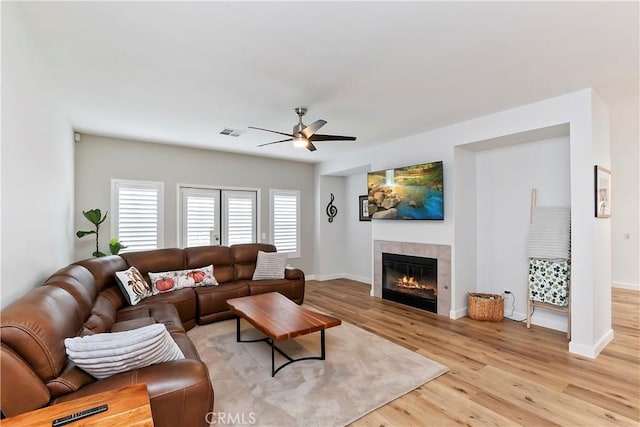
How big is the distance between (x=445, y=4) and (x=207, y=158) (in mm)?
4867

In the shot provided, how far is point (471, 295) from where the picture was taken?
4.32m

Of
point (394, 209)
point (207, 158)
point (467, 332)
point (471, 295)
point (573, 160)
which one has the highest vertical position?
point (207, 158)

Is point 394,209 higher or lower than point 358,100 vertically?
lower

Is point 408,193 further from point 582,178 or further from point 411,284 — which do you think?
point 582,178

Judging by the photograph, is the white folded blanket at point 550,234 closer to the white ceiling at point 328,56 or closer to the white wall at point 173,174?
the white ceiling at point 328,56

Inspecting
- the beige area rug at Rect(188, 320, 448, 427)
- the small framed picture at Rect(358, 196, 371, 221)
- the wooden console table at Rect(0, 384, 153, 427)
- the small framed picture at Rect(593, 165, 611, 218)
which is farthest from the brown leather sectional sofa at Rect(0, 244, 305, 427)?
the small framed picture at Rect(358, 196, 371, 221)

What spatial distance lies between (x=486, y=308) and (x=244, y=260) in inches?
144

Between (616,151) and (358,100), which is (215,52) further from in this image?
(616,151)

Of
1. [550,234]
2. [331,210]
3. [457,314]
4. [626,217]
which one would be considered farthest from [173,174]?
[626,217]

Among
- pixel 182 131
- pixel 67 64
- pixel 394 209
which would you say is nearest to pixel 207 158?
pixel 182 131

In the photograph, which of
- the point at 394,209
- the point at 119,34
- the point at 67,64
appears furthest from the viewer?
the point at 394,209

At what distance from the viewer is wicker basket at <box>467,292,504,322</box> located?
4.09 metres

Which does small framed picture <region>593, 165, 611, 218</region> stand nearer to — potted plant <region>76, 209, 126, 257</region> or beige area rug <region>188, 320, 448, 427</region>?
beige area rug <region>188, 320, 448, 427</region>

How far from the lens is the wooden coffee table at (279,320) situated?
2.68 metres
